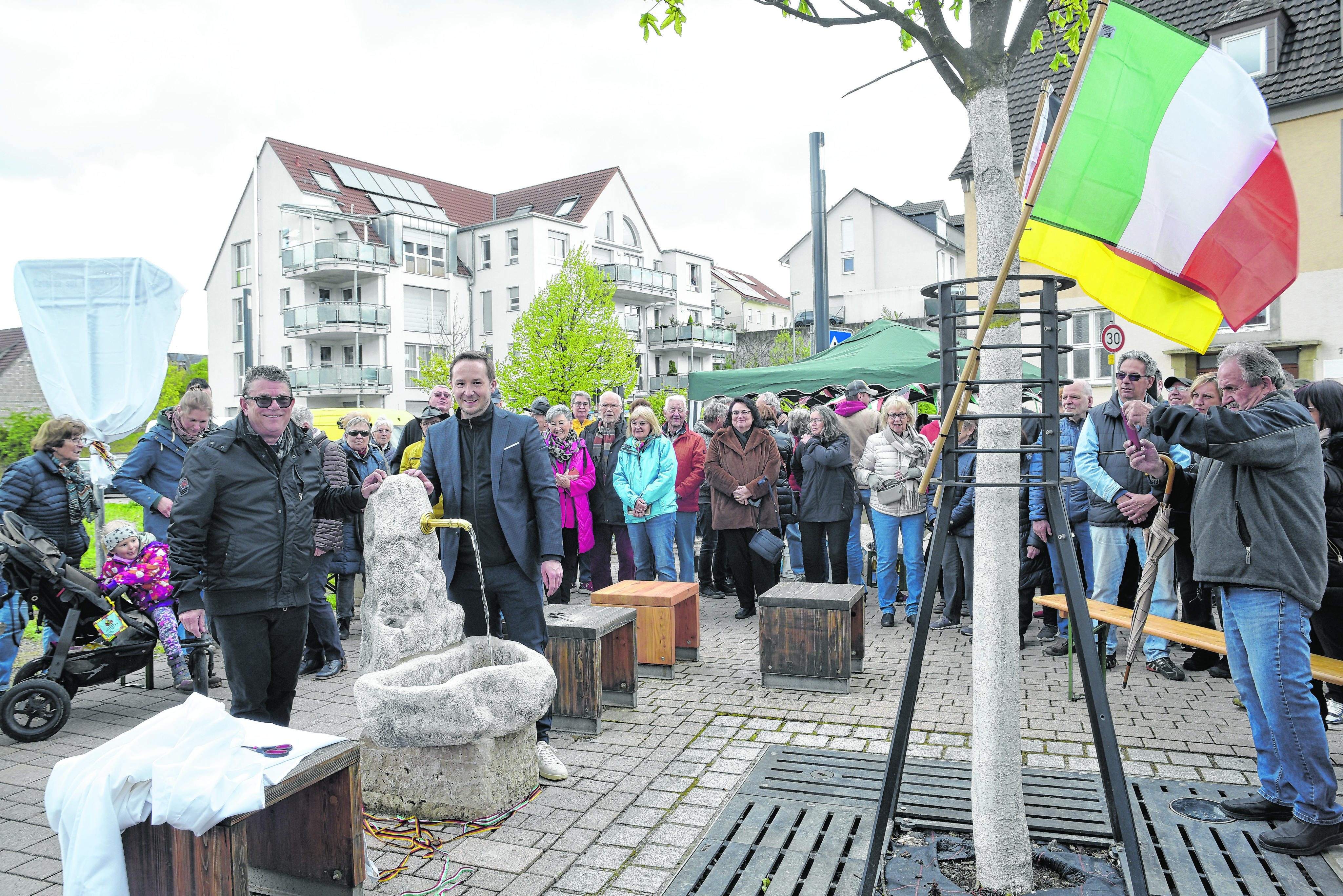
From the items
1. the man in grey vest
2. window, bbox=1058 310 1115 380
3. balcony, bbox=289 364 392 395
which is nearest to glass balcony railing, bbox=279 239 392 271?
balcony, bbox=289 364 392 395

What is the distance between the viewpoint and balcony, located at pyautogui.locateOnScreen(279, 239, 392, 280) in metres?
40.9

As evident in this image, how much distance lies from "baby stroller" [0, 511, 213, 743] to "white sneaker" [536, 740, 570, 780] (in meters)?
2.71

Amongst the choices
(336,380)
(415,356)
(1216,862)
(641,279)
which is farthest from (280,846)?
(641,279)

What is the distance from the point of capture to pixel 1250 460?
12.5 feet

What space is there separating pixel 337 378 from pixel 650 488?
121 ft

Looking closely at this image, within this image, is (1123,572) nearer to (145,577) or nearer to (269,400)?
(269,400)

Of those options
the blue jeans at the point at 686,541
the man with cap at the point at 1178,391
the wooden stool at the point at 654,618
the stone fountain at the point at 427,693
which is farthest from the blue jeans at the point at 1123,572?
the stone fountain at the point at 427,693

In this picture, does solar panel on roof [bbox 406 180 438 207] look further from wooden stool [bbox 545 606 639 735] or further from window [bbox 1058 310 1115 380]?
wooden stool [bbox 545 606 639 735]

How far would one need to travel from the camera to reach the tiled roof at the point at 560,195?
165ft

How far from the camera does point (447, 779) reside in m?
4.19

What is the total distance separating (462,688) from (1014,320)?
2813 mm

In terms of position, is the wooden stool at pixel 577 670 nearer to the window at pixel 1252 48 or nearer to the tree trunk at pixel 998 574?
the tree trunk at pixel 998 574

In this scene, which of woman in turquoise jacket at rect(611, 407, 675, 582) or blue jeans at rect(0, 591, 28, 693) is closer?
blue jeans at rect(0, 591, 28, 693)

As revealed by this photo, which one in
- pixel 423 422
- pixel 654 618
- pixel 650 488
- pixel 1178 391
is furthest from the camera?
pixel 650 488
